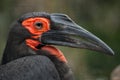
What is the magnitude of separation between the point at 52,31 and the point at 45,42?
0.47ft

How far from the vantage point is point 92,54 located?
12875 mm

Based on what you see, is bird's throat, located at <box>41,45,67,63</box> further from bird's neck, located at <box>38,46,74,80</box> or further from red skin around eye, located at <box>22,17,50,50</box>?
red skin around eye, located at <box>22,17,50,50</box>

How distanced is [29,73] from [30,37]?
54 cm

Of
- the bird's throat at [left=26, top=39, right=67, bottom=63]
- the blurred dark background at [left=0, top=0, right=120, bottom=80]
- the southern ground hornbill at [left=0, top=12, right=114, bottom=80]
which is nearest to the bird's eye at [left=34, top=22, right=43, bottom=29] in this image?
the southern ground hornbill at [left=0, top=12, right=114, bottom=80]

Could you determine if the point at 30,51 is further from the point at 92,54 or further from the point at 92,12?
the point at 92,12

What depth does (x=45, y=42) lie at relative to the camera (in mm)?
7750

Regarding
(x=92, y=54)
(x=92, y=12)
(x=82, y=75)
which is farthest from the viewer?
(x=92, y=12)

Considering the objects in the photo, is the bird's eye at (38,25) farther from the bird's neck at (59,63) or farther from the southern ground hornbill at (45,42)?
the bird's neck at (59,63)

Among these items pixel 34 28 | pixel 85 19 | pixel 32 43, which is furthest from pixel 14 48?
pixel 85 19

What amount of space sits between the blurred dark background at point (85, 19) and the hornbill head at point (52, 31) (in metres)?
4.65

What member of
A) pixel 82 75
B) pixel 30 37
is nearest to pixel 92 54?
pixel 82 75

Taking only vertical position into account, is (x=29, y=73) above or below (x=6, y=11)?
above

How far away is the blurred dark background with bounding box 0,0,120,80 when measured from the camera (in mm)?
12688

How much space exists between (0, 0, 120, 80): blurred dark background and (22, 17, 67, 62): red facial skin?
183 inches
